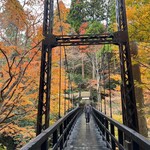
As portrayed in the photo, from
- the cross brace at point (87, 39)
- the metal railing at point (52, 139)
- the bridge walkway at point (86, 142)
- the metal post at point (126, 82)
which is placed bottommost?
the bridge walkway at point (86, 142)

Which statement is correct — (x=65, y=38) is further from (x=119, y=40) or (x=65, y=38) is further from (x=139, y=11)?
(x=139, y=11)

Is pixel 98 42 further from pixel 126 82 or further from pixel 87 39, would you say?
pixel 126 82

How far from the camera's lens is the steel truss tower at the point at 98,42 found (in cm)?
631

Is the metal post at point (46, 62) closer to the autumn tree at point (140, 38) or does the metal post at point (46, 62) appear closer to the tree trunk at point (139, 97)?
the autumn tree at point (140, 38)

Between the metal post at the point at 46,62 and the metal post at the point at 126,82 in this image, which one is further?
the metal post at the point at 46,62

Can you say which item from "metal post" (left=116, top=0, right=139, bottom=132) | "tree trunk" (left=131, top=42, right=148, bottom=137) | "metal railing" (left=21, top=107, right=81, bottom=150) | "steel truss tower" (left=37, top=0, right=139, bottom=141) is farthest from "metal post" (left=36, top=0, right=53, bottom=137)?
"tree trunk" (left=131, top=42, right=148, bottom=137)

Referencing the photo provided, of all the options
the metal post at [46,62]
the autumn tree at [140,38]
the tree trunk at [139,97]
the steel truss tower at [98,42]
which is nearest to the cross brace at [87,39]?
the steel truss tower at [98,42]

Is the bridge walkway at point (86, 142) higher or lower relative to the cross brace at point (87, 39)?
lower

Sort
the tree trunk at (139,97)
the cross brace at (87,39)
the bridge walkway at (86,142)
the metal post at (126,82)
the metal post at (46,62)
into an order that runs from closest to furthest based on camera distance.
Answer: the bridge walkway at (86,142), the metal post at (126,82), the metal post at (46,62), the cross brace at (87,39), the tree trunk at (139,97)

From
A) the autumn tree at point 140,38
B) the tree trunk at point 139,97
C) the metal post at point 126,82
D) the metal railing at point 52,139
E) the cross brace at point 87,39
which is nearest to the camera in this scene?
the metal railing at point 52,139

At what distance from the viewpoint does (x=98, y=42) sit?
24.7 feet

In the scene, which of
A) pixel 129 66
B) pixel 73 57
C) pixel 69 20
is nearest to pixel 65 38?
pixel 129 66

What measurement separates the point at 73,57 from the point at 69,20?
1065cm

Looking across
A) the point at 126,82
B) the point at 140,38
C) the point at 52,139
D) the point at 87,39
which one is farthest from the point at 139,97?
the point at 52,139
